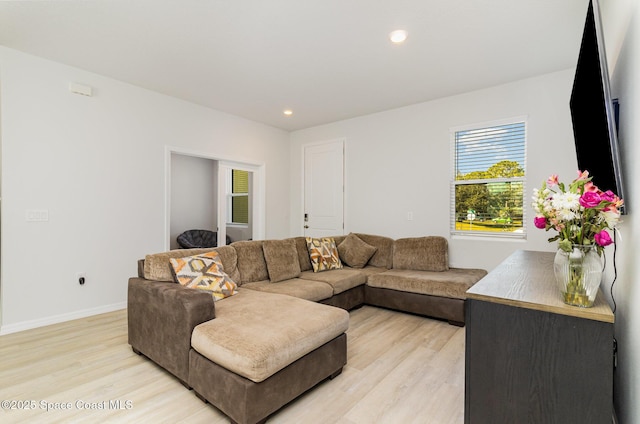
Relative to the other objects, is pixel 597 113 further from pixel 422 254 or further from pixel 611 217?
pixel 422 254

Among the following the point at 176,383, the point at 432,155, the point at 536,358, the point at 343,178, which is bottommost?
the point at 176,383

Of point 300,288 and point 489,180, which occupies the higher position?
point 489,180

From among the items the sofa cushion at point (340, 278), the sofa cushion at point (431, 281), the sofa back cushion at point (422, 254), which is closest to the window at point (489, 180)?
the sofa back cushion at point (422, 254)

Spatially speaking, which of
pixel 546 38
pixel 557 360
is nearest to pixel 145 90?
pixel 546 38

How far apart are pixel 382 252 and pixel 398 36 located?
9.19ft

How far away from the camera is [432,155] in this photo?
14.2ft

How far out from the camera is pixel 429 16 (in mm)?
2418

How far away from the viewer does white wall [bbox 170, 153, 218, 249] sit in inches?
257

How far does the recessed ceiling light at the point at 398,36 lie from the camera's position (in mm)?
2619

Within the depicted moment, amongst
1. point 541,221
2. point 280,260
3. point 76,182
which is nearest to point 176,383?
point 280,260

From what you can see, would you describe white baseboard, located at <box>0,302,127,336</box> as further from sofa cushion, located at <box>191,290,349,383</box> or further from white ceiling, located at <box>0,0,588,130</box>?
white ceiling, located at <box>0,0,588,130</box>

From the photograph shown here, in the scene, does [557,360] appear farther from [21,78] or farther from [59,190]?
[21,78]

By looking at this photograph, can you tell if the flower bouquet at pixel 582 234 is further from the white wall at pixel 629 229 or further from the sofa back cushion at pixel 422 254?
the sofa back cushion at pixel 422 254

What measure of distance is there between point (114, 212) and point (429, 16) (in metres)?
3.95
